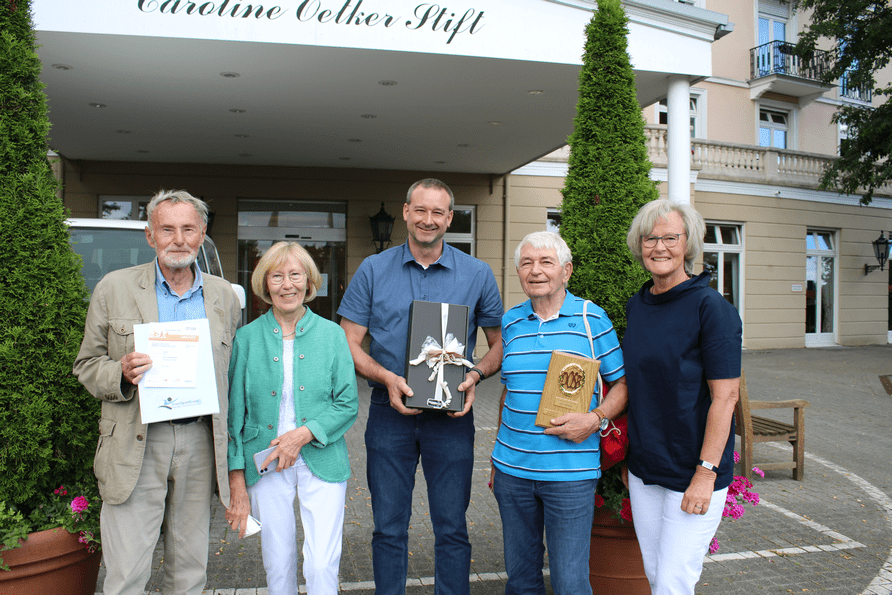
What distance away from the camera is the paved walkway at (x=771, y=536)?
352 centimetres

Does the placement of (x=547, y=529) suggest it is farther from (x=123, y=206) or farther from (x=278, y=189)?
(x=123, y=206)

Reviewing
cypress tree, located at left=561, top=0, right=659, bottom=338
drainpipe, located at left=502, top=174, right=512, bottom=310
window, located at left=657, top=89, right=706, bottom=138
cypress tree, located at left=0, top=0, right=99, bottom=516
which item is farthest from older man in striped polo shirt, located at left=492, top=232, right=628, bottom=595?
window, located at left=657, top=89, right=706, bottom=138

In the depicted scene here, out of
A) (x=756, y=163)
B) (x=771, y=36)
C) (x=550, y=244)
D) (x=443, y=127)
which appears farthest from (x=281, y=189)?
(x=771, y=36)

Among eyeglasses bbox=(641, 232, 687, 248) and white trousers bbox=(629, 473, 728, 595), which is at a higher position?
eyeglasses bbox=(641, 232, 687, 248)

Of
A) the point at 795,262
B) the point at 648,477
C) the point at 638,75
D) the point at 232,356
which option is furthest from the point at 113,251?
the point at 795,262

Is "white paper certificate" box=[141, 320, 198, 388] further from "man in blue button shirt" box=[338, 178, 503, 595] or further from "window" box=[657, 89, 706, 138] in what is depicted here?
Answer: "window" box=[657, 89, 706, 138]

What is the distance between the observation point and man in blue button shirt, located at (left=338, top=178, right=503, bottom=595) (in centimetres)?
283

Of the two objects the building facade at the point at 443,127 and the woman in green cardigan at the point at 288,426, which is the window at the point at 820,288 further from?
the woman in green cardigan at the point at 288,426

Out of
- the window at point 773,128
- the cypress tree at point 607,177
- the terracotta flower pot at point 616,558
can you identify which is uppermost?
the window at point 773,128

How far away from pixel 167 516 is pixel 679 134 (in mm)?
7397

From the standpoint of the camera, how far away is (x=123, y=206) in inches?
494

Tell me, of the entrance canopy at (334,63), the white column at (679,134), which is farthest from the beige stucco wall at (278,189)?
the white column at (679,134)

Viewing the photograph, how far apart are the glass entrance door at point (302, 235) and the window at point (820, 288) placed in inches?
519

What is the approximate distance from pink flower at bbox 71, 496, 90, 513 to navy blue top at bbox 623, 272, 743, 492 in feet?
7.60
